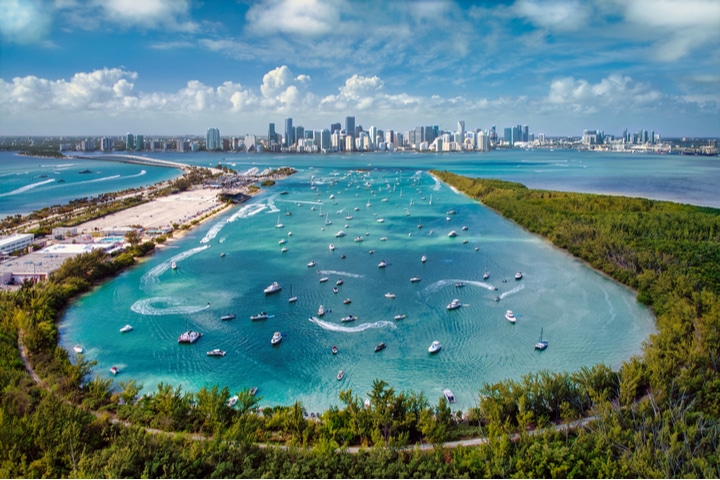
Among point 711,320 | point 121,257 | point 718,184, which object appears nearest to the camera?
point 711,320

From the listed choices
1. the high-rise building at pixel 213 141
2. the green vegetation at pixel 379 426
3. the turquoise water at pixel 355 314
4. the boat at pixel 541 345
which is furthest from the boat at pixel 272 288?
the high-rise building at pixel 213 141

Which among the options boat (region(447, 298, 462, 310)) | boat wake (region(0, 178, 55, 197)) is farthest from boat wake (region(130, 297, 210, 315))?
boat wake (region(0, 178, 55, 197))

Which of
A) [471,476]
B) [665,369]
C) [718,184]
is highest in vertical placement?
[718,184]

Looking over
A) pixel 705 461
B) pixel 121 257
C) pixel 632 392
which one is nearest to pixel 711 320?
pixel 632 392

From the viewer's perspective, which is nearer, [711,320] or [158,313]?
[711,320]

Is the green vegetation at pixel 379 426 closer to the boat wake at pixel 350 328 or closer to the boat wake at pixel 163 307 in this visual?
the boat wake at pixel 163 307

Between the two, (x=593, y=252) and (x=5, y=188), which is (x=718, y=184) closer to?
(x=593, y=252)
